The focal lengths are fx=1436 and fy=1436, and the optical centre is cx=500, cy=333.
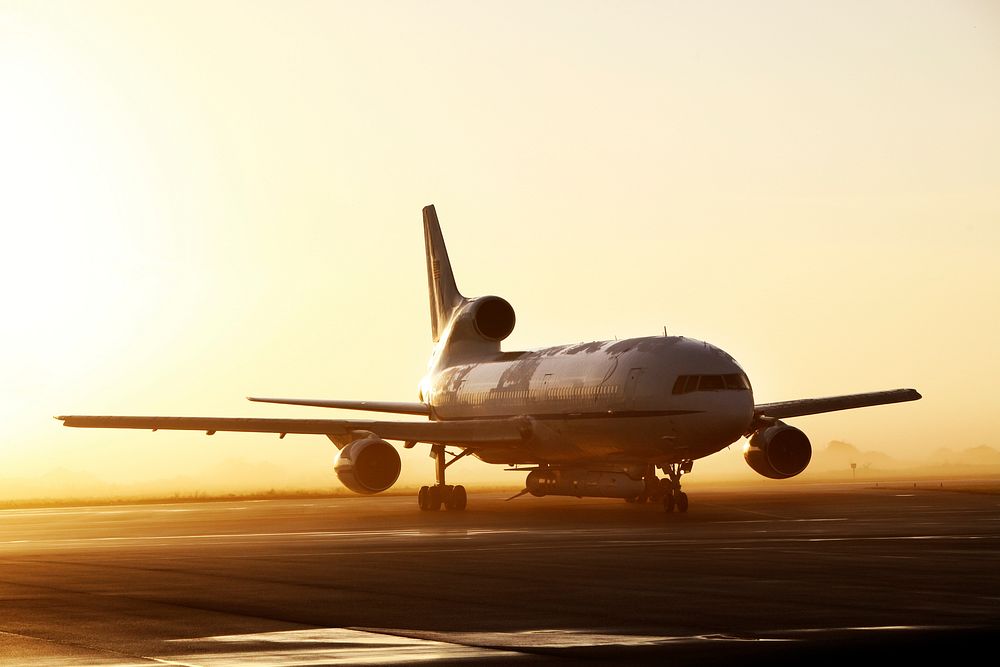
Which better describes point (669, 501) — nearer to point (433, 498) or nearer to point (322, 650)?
point (433, 498)

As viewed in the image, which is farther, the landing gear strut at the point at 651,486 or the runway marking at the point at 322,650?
the landing gear strut at the point at 651,486

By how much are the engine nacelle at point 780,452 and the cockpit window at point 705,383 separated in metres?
4.05

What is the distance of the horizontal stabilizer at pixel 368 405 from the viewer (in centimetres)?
4875

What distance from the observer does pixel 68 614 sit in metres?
14.0

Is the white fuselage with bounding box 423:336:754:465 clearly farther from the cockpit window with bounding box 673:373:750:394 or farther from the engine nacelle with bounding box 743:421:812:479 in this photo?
the engine nacelle with bounding box 743:421:812:479

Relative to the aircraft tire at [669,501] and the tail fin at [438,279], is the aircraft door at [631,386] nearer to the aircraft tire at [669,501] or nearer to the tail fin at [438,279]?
the aircraft tire at [669,501]

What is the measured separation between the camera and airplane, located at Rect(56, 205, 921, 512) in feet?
116

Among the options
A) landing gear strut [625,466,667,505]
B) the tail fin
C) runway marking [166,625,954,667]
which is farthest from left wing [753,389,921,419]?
runway marking [166,625,954,667]

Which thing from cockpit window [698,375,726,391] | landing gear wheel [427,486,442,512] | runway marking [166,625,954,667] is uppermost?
cockpit window [698,375,726,391]

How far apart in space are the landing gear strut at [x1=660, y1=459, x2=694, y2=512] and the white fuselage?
0.39 m

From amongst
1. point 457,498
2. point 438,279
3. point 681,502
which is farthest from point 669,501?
point 438,279

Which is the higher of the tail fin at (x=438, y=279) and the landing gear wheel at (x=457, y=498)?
the tail fin at (x=438, y=279)

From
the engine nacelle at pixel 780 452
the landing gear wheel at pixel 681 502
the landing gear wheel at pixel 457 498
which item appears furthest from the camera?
the landing gear wheel at pixel 457 498

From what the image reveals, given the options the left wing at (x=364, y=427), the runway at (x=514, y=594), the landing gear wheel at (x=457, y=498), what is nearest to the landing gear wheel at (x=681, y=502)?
the runway at (x=514, y=594)
